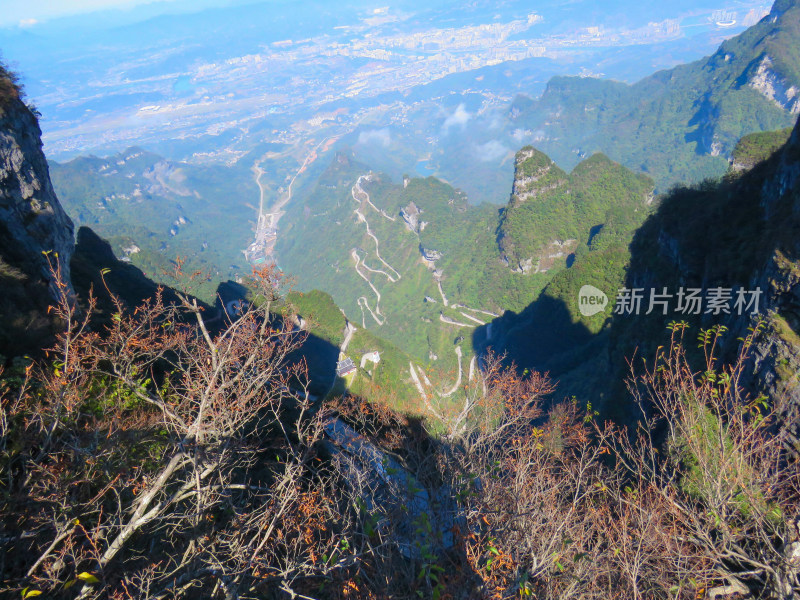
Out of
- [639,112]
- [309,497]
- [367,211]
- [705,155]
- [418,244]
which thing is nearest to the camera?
[309,497]

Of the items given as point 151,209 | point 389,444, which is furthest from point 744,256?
point 151,209

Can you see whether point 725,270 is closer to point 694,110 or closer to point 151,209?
point 694,110

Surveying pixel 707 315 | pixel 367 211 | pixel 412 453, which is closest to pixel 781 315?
pixel 707 315

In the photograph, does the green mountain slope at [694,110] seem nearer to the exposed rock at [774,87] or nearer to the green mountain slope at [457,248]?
the exposed rock at [774,87]

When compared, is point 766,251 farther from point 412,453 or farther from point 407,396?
point 407,396

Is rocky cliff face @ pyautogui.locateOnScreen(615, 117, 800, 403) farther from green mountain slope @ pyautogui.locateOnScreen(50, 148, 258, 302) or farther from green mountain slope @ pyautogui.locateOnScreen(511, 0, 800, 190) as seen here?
green mountain slope @ pyautogui.locateOnScreen(50, 148, 258, 302)

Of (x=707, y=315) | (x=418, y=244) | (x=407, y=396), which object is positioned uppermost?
(x=707, y=315)
